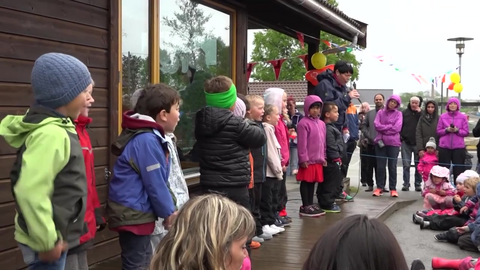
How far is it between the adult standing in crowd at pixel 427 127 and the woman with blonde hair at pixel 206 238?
939 cm

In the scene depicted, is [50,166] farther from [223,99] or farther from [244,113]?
[244,113]

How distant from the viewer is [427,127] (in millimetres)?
10766

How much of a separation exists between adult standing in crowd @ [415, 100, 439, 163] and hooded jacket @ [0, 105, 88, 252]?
29.2 ft

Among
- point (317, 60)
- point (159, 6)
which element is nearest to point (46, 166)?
point (159, 6)

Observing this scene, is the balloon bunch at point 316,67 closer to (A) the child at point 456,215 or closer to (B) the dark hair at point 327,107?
(B) the dark hair at point 327,107

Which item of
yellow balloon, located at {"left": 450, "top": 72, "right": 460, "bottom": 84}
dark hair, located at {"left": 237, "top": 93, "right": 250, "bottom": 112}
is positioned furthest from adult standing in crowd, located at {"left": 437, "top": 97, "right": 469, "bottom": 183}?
dark hair, located at {"left": 237, "top": 93, "right": 250, "bottom": 112}

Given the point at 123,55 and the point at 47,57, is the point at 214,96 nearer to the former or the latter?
the point at 123,55

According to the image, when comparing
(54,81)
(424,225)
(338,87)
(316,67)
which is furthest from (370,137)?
(54,81)

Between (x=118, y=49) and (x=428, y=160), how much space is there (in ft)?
23.1

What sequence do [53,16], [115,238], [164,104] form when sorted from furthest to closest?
[115,238], [53,16], [164,104]

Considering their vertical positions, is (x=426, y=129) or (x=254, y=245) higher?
(x=426, y=129)

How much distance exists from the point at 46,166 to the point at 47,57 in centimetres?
59

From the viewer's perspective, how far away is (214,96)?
4.87 m

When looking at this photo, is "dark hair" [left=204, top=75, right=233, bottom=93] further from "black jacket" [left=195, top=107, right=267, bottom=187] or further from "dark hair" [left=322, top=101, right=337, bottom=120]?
"dark hair" [left=322, top=101, right=337, bottom=120]
